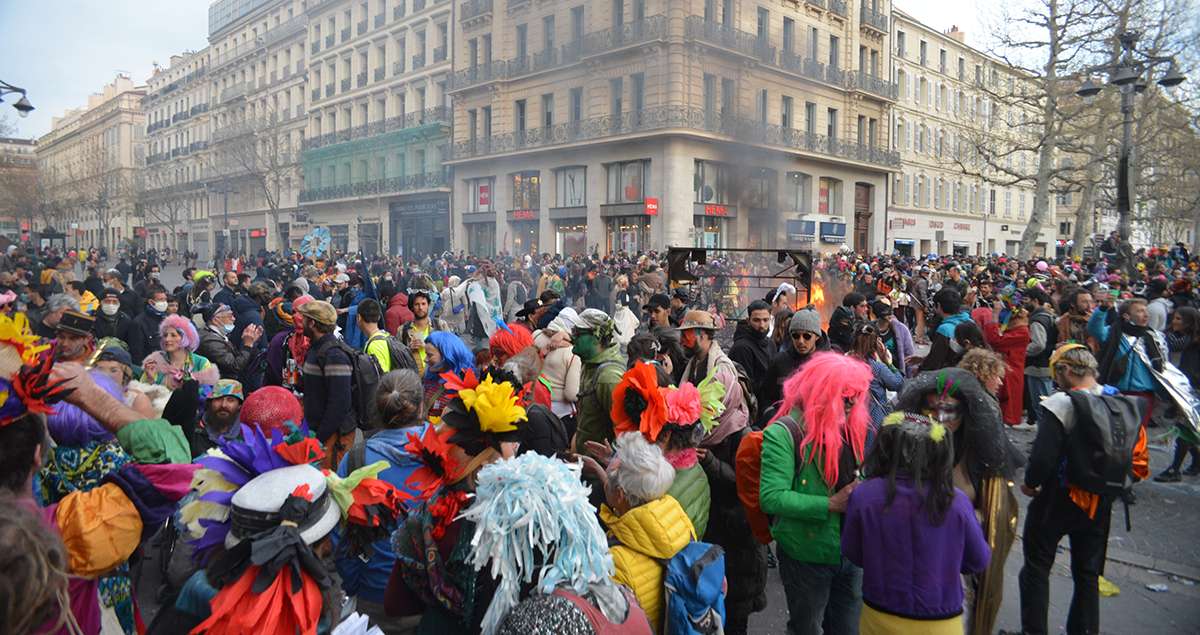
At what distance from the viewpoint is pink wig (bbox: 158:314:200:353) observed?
5.46 m

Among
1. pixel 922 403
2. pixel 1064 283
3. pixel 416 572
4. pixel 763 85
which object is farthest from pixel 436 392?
pixel 763 85

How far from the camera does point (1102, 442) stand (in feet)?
12.0

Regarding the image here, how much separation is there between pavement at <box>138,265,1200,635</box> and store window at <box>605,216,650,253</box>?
2308 centimetres

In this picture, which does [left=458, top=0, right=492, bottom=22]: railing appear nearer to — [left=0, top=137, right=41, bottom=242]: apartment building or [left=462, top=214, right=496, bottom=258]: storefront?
[left=462, top=214, right=496, bottom=258]: storefront

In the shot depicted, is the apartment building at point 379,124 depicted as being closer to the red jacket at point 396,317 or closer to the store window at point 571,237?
the store window at point 571,237

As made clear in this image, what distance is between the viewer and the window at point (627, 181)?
29469 mm

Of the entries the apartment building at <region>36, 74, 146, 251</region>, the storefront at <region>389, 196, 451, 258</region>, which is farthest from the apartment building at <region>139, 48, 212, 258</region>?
the storefront at <region>389, 196, 451, 258</region>

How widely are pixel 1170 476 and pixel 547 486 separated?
7.49m

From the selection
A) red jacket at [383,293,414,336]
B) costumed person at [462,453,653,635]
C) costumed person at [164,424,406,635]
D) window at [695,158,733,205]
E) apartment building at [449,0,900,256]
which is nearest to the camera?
costumed person at [164,424,406,635]

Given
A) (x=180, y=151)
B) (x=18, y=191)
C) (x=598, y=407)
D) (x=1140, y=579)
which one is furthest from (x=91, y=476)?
(x=180, y=151)

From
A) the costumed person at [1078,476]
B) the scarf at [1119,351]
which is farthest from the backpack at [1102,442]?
the scarf at [1119,351]

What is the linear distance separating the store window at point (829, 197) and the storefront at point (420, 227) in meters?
19.1

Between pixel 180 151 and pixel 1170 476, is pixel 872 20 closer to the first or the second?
pixel 1170 476

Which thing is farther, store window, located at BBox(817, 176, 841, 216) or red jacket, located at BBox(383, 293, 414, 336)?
store window, located at BBox(817, 176, 841, 216)
